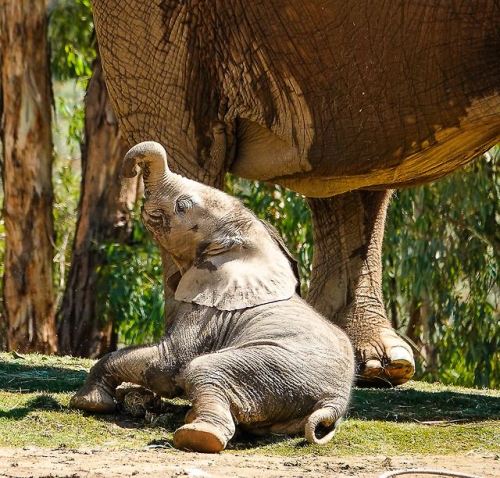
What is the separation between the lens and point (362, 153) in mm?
7125

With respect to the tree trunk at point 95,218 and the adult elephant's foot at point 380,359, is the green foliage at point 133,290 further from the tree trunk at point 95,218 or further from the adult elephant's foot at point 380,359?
the adult elephant's foot at point 380,359

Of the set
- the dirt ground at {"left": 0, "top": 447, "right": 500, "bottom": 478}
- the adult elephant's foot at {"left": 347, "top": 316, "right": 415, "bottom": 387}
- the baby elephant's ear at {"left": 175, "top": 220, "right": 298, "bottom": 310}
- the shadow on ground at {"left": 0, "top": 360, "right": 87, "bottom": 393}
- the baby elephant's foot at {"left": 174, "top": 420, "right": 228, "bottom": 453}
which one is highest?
the baby elephant's ear at {"left": 175, "top": 220, "right": 298, "bottom": 310}

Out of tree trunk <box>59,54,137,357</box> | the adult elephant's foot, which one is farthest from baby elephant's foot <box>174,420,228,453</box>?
tree trunk <box>59,54,137,357</box>

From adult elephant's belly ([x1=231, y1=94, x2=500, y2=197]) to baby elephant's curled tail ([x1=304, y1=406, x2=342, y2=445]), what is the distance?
1.66 meters

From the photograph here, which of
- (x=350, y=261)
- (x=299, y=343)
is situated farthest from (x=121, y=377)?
(x=350, y=261)

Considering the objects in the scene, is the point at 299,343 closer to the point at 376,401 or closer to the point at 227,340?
the point at 227,340

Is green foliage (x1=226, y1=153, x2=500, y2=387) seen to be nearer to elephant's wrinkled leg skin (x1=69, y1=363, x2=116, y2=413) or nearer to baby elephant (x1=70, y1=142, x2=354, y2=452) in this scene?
baby elephant (x1=70, y1=142, x2=354, y2=452)

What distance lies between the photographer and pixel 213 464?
5.10 metres

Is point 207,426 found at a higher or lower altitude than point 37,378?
lower

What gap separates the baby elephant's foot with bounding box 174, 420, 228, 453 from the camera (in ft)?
17.4

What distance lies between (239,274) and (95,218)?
25.3 feet

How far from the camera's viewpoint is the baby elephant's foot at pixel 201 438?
17.4 feet

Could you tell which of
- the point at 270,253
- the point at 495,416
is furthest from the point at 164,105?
the point at 495,416

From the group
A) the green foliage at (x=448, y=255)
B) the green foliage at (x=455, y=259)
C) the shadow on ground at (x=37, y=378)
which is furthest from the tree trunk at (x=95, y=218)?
the shadow on ground at (x=37, y=378)
